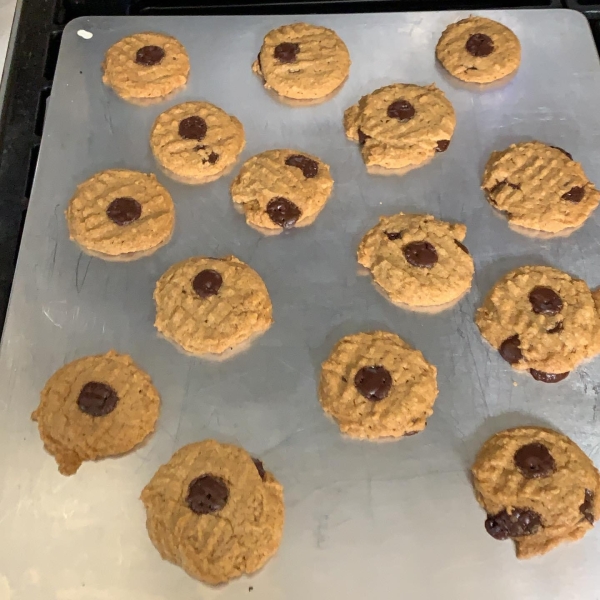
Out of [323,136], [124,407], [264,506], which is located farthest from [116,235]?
[264,506]

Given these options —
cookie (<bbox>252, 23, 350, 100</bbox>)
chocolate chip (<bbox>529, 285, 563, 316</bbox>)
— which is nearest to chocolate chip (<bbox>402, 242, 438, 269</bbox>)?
chocolate chip (<bbox>529, 285, 563, 316</bbox>)

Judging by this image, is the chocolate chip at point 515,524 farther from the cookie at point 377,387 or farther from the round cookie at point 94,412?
the round cookie at point 94,412

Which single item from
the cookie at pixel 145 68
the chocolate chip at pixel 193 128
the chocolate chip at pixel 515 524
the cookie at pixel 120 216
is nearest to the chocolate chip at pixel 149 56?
the cookie at pixel 145 68

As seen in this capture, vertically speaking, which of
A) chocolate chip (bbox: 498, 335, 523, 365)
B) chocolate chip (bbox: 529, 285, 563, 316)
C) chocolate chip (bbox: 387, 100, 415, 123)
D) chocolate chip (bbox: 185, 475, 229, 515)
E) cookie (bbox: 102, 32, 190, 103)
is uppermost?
cookie (bbox: 102, 32, 190, 103)

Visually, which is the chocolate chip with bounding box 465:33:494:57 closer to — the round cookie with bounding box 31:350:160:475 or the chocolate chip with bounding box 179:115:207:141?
the chocolate chip with bounding box 179:115:207:141

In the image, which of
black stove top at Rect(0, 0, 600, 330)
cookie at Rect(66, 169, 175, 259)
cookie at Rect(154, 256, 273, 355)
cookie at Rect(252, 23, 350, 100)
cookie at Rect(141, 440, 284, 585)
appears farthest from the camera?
cookie at Rect(252, 23, 350, 100)

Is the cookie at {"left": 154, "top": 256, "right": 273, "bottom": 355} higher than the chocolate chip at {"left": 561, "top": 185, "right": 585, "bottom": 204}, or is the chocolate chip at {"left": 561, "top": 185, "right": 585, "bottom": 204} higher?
the chocolate chip at {"left": 561, "top": 185, "right": 585, "bottom": 204}

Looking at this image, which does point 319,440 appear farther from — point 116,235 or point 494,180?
point 494,180
